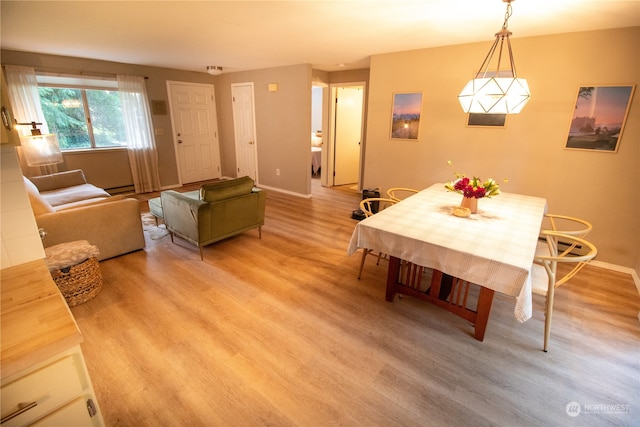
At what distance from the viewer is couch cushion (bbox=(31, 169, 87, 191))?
3.97 m

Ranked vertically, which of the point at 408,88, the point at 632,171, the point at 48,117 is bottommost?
the point at 632,171

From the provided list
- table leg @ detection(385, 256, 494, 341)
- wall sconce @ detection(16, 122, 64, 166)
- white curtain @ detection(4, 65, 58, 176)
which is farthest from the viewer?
white curtain @ detection(4, 65, 58, 176)

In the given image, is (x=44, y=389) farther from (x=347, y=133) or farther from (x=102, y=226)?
(x=347, y=133)

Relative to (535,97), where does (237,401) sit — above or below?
below

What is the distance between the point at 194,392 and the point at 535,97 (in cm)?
417

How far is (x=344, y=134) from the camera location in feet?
20.7

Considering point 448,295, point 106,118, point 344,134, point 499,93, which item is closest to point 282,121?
point 344,134

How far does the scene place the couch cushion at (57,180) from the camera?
3975 mm

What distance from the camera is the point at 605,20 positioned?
259 centimetres

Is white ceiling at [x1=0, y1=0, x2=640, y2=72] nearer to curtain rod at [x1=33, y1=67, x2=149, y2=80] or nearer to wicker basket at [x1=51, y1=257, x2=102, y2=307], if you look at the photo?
curtain rod at [x1=33, y1=67, x2=149, y2=80]

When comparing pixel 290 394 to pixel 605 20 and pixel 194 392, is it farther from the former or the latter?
pixel 605 20

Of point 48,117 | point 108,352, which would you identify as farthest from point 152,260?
point 48,117

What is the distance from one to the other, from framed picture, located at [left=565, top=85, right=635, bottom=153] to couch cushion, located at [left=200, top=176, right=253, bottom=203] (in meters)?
3.60

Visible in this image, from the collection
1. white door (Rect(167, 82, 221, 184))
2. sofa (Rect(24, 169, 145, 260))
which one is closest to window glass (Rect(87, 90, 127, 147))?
white door (Rect(167, 82, 221, 184))
